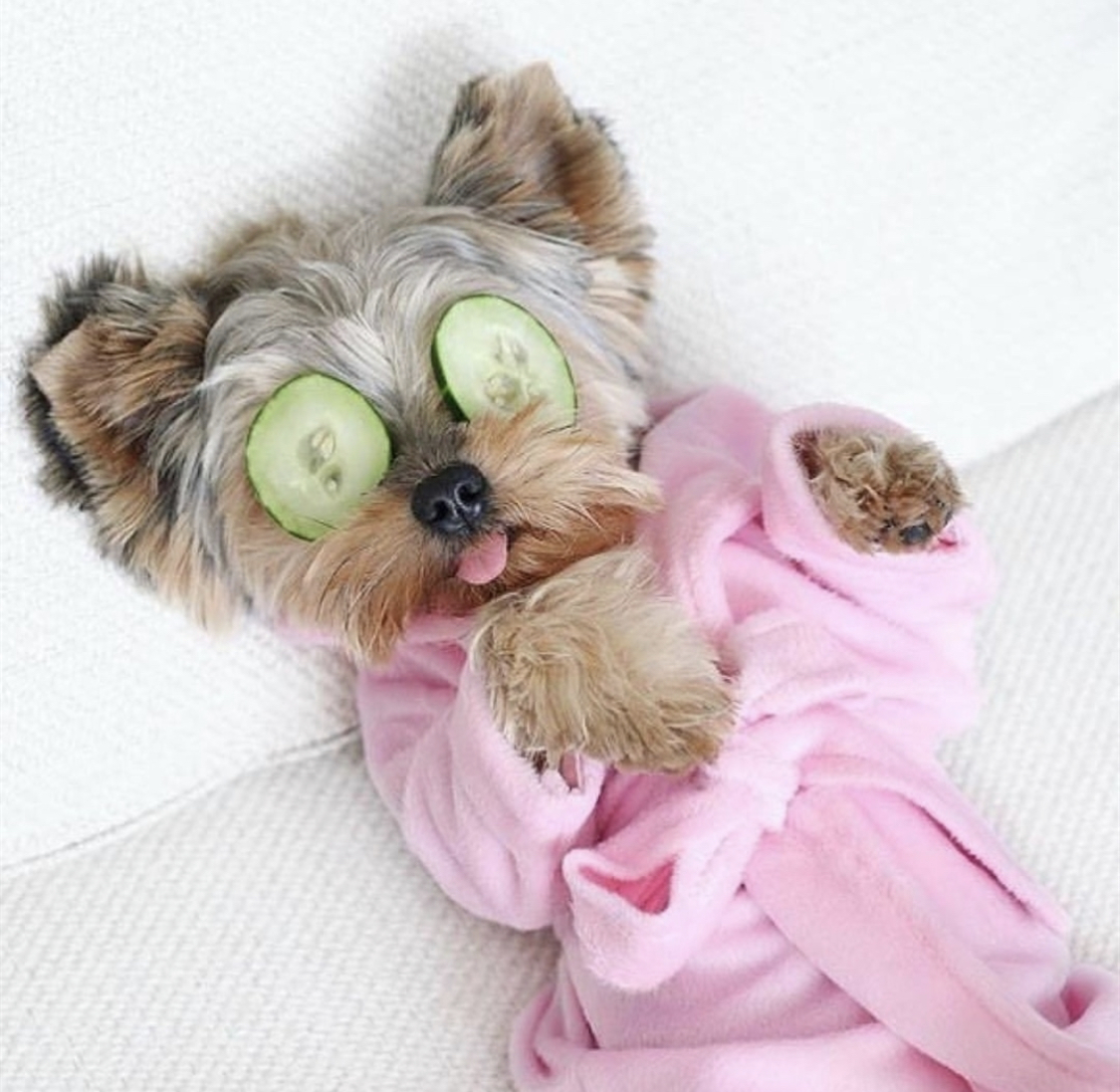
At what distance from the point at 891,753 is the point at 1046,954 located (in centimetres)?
28

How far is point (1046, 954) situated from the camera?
184 cm

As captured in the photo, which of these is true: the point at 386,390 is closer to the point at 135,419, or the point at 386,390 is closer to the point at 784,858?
the point at 135,419

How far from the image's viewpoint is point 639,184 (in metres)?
2.20

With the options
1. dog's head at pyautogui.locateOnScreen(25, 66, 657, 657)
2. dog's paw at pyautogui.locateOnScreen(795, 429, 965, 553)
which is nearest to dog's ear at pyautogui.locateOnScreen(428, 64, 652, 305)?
dog's head at pyautogui.locateOnScreen(25, 66, 657, 657)

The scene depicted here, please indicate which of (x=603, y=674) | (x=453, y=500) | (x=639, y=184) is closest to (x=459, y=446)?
(x=453, y=500)

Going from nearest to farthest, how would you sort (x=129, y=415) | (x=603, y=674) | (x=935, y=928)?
(x=603, y=674)
(x=935, y=928)
(x=129, y=415)

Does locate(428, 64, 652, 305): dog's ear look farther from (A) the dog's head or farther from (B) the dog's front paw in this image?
(B) the dog's front paw

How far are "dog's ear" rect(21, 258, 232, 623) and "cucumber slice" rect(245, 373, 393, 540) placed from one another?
156 millimetres

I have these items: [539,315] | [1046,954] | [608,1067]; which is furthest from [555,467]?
[1046,954]

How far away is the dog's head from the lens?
5.64 ft

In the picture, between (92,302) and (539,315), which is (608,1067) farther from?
(92,302)

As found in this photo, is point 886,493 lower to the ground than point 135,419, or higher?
lower

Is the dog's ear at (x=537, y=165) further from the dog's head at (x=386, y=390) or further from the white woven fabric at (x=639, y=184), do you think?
Answer: the white woven fabric at (x=639, y=184)

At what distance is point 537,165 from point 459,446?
1.54 ft
